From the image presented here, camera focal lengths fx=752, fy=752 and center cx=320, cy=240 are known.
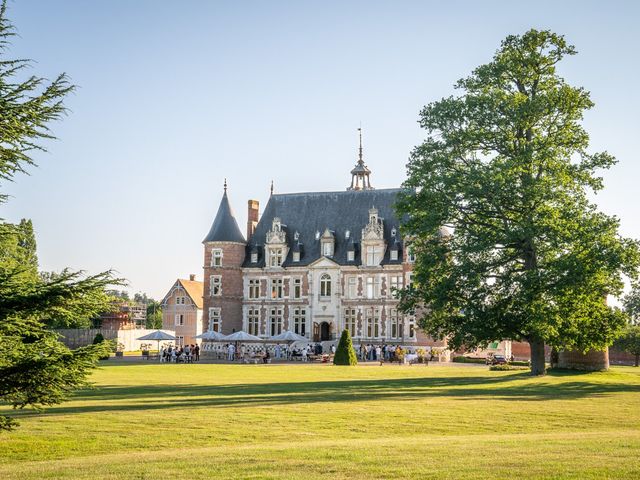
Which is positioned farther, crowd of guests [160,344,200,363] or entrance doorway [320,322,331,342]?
entrance doorway [320,322,331,342]

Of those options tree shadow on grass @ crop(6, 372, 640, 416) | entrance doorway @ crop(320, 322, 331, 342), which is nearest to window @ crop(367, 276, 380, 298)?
entrance doorway @ crop(320, 322, 331, 342)

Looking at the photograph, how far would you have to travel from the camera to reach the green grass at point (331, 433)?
11.9 m

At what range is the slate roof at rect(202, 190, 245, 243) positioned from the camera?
66688 millimetres

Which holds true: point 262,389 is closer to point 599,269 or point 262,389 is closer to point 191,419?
point 191,419

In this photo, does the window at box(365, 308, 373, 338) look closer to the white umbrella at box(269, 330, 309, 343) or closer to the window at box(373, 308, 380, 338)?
the window at box(373, 308, 380, 338)

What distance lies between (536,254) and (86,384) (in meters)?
24.1

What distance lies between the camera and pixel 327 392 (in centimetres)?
2625

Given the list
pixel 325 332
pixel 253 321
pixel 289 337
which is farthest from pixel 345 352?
pixel 253 321

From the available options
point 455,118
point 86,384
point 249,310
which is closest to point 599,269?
point 455,118

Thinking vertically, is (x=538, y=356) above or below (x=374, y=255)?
below

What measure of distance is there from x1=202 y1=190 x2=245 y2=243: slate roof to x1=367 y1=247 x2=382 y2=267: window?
471 inches

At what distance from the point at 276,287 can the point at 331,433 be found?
163 feet

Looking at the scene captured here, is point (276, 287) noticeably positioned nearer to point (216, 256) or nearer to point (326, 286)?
point (326, 286)

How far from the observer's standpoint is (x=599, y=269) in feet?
101
